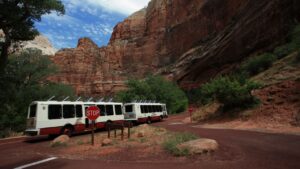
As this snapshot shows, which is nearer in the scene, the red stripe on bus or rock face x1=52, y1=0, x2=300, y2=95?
the red stripe on bus

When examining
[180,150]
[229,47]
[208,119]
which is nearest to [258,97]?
[208,119]

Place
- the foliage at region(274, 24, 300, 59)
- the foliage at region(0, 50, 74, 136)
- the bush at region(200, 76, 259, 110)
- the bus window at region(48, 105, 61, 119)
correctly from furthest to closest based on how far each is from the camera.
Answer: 1. the foliage at region(274, 24, 300, 59)
2. the foliage at region(0, 50, 74, 136)
3. the bush at region(200, 76, 259, 110)
4. the bus window at region(48, 105, 61, 119)

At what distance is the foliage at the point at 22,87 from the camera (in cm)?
2539

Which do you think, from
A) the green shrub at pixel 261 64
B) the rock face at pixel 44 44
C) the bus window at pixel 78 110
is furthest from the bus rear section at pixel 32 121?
the rock face at pixel 44 44

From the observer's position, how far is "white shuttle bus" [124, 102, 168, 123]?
86.0ft

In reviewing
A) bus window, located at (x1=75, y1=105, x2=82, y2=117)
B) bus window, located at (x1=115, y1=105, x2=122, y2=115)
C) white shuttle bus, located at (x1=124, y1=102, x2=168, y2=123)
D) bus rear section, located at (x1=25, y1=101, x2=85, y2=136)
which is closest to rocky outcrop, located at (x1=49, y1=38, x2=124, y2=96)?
white shuttle bus, located at (x1=124, y1=102, x2=168, y2=123)

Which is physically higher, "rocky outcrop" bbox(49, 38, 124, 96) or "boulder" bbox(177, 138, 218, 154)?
"rocky outcrop" bbox(49, 38, 124, 96)

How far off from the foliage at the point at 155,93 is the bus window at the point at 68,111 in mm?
27455

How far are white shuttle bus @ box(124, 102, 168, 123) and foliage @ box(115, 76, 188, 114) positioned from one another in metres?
14.7

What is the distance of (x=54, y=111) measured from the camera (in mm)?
16969

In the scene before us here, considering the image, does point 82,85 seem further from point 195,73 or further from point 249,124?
point 249,124

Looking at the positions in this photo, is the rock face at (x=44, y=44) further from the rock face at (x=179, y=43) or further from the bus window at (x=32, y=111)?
the bus window at (x=32, y=111)

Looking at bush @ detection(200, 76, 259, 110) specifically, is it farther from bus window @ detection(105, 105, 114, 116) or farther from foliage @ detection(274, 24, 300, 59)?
foliage @ detection(274, 24, 300, 59)

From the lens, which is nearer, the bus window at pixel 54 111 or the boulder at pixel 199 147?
the boulder at pixel 199 147
